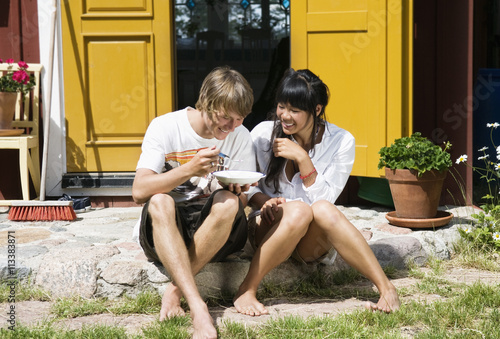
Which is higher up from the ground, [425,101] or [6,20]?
[6,20]

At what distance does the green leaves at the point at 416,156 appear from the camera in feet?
12.5

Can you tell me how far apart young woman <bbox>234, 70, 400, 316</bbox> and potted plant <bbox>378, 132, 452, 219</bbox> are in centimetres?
78

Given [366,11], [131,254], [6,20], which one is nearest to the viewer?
[131,254]

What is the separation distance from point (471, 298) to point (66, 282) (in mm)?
1846

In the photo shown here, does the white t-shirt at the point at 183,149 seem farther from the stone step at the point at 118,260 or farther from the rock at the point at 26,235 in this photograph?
the rock at the point at 26,235

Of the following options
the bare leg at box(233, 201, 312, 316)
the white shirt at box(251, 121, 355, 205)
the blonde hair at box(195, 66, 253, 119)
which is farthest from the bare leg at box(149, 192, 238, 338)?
the white shirt at box(251, 121, 355, 205)

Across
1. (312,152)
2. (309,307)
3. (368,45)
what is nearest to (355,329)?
(309,307)

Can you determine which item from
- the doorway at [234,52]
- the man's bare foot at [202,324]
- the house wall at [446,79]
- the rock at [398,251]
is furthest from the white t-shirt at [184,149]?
the doorway at [234,52]

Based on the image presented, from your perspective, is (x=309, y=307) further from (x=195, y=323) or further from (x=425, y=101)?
(x=425, y=101)

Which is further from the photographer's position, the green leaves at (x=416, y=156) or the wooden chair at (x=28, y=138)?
the wooden chair at (x=28, y=138)

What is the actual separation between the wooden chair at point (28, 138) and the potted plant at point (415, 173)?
7.64ft

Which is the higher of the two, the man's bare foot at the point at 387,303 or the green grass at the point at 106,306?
the man's bare foot at the point at 387,303

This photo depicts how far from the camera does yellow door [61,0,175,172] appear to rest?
14.9ft

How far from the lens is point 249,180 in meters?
2.70
